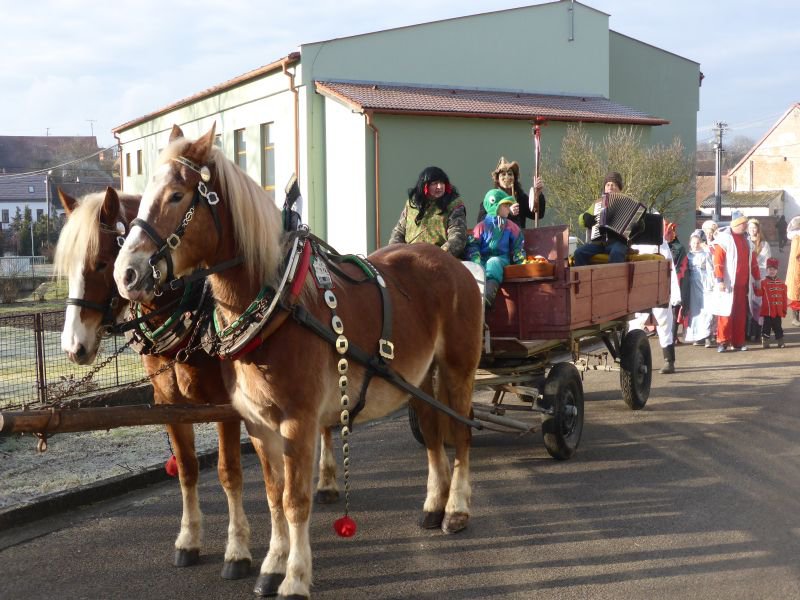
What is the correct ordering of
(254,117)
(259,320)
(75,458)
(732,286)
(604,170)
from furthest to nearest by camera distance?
(254,117)
(604,170)
(732,286)
(75,458)
(259,320)

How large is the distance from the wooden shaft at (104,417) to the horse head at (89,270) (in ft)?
0.85

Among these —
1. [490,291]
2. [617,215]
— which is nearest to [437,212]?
[490,291]

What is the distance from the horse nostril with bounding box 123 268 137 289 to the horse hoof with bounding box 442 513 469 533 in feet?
8.45

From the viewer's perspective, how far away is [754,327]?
13125 mm

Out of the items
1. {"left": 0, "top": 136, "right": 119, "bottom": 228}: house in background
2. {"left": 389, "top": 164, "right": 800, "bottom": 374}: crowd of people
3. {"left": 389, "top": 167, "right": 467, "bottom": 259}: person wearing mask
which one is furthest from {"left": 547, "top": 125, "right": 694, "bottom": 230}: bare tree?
{"left": 0, "top": 136, "right": 119, "bottom": 228}: house in background

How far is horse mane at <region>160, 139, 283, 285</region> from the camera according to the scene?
3.60m

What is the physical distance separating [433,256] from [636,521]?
6.73 feet

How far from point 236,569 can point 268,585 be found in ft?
1.12

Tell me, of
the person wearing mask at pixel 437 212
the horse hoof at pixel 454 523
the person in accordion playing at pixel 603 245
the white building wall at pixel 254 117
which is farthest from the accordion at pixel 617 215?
the white building wall at pixel 254 117

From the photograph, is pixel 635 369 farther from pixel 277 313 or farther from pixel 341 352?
pixel 277 313

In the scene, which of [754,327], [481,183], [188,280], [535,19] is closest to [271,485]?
[188,280]

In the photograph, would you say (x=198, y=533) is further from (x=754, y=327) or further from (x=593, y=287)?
(x=754, y=327)

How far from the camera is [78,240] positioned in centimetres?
387

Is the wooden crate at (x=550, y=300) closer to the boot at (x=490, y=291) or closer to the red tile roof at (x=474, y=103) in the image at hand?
the boot at (x=490, y=291)
